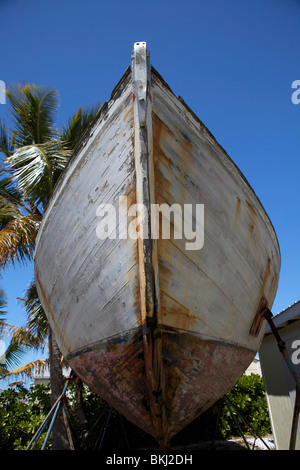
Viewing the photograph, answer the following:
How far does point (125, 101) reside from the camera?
8.50 ft

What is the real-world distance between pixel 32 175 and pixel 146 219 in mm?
4597

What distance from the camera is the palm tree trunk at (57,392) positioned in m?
5.85

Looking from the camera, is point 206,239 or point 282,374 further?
point 282,374

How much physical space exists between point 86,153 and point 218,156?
1204mm

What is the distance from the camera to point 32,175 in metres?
6.22

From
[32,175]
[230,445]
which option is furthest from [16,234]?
[230,445]

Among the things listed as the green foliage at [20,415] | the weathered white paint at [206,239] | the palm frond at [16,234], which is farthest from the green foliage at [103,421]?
the weathered white paint at [206,239]

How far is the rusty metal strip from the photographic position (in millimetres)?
2285

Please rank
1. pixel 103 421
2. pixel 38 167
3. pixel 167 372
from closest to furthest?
pixel 167 372 → pixel 38 167 → pixel 103 421

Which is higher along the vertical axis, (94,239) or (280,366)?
(94,239)

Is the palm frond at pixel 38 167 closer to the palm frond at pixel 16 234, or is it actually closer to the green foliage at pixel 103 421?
the palm frond at pixel 16 234

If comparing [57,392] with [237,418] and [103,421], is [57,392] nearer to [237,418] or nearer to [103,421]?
[103,421]
